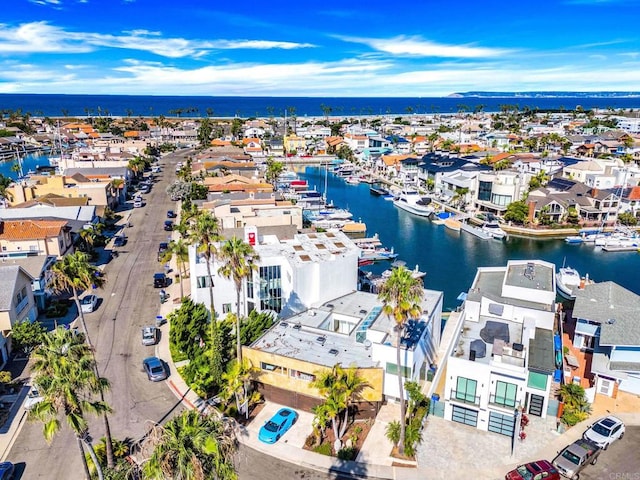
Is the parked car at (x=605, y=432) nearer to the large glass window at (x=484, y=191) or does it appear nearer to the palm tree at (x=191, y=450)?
the palm tree at (x=191, y=450)

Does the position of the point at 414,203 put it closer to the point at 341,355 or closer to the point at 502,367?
the point at 341,355

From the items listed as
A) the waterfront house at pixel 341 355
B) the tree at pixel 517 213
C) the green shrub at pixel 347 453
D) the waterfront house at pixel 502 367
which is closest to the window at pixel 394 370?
the waterfront house at pixel 341 355

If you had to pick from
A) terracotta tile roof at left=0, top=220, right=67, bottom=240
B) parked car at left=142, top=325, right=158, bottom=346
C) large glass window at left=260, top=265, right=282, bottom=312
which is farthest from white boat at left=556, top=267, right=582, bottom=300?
terracotta tile roof at left=0, top=220, right=67, bottom=240

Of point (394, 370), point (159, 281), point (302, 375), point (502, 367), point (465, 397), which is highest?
point (502, 367)

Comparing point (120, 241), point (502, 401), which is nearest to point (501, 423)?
point (502, 401)

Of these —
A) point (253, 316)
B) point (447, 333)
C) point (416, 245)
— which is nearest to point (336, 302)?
point (253, 316)

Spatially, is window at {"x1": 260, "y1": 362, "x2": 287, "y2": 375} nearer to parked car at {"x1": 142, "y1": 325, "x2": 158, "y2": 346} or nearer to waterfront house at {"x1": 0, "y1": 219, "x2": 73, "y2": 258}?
A: parked car at {"x1": 142, "y1": 325, "x2": 158, "y2": 346}

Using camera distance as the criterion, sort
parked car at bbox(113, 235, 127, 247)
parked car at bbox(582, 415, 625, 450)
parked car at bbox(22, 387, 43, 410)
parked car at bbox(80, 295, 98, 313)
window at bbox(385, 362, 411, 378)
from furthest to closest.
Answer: parked car at bbox(113, 235, 127, 247) → parked car at bbox(80, 295, 98, 313) → parked car at bbox(22, 387, 43, 410) → window at bbox(385, 362, 411, 378) → parked car at bbox(582, 415, 625, 450)
